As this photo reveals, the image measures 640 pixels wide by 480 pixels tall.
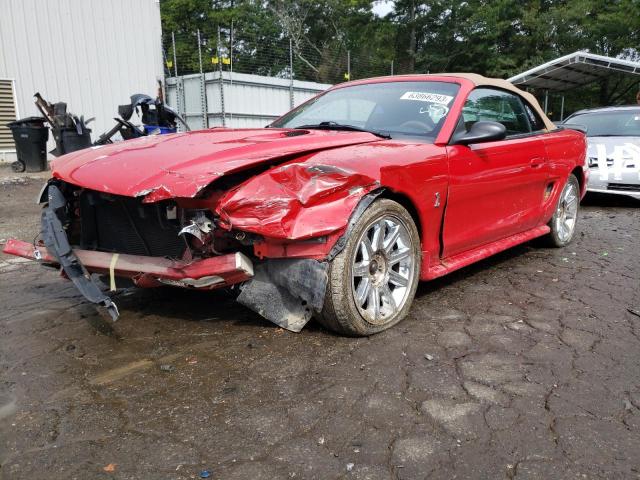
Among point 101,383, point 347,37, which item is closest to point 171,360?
point 101,383

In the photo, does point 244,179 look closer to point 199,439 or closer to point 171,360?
point 171,360

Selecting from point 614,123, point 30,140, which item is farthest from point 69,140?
point 614,123

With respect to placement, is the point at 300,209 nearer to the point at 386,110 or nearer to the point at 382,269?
the point at 382,269

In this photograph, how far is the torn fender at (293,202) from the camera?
2.58m

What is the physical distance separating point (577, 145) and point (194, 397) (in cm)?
441

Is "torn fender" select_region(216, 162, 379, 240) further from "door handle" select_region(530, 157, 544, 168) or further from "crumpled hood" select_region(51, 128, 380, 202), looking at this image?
"door handle" select_region(530, 157, 544, 168)

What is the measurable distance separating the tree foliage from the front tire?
17.0 meters

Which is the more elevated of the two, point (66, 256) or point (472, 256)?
point (66, 256)

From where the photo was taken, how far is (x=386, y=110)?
381 centimetres

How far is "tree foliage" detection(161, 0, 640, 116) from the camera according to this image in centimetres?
2491

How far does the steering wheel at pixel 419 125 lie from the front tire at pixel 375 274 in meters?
0.72

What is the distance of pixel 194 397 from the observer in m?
2.39

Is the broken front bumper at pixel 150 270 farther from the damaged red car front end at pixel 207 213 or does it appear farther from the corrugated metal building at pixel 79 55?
the corrugated metal building at pixel 79 55

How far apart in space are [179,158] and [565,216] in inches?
158
